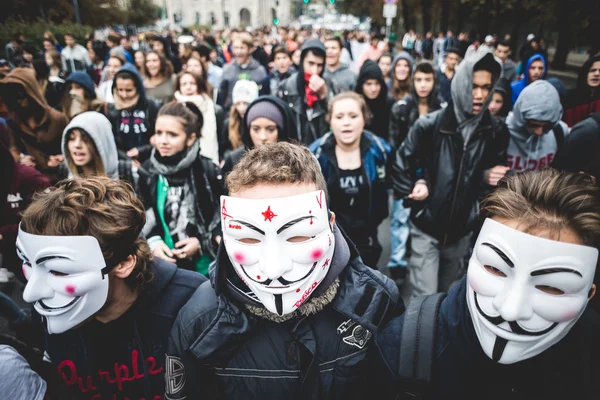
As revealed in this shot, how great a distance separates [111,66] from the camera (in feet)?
21.1

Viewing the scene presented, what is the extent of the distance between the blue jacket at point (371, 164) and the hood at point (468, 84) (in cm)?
64

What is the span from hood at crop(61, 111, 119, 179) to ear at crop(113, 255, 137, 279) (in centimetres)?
155

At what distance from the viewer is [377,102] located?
185 inches

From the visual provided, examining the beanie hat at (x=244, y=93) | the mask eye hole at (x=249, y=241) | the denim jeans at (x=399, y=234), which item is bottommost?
the denim jeans at (x=399, y=234)

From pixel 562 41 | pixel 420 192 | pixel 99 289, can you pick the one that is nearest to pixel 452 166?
pixel 420 192

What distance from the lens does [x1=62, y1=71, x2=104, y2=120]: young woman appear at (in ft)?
15.1

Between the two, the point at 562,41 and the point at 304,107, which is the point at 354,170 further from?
the point at 562,41

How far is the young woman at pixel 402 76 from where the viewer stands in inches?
208

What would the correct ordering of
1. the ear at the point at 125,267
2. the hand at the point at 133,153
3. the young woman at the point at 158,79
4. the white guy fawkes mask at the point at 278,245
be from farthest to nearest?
1. the young woman at the point at 158,79
2. the hand at the point at 133,153
3. the ear at the point at 125,267
4. the white guy fawkes mask at the point at 278,245

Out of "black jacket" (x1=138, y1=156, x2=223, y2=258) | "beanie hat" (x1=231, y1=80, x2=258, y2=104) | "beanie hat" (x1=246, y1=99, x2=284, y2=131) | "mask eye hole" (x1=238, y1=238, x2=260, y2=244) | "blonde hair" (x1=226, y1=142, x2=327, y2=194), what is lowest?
"black jacket" (x1=138, y1=156, x2=223, y2=258)

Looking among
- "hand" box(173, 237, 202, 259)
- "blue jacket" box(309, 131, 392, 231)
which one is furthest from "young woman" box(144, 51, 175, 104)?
"hand" box(173, 237, 202, 259)

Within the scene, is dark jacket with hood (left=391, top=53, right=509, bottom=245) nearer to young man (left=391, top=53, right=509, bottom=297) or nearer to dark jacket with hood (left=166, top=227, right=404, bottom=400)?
young man (left=391, top=53, right=509, bottom=297)

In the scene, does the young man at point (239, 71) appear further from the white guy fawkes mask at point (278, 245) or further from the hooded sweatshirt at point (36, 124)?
the white guy fawkes mask at point (278, 245)

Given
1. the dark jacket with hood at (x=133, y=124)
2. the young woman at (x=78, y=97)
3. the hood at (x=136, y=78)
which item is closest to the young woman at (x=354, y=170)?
the dark jacket with hood at (x=133, y=124)
